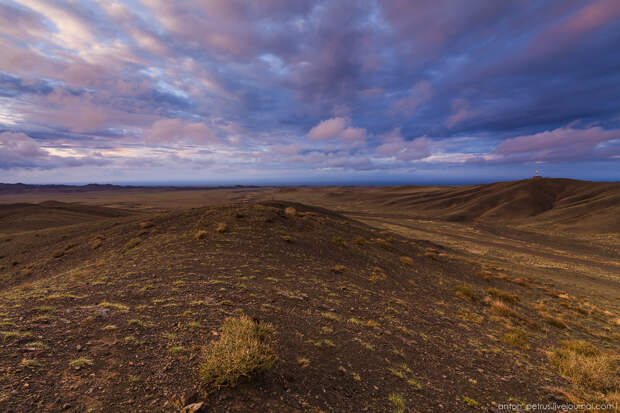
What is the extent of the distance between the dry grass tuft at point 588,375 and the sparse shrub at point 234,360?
7887mm

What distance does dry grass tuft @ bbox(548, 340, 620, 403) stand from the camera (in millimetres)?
5906

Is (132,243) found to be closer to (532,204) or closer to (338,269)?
(338,269)

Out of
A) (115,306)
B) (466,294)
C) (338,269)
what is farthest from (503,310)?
(115,306)

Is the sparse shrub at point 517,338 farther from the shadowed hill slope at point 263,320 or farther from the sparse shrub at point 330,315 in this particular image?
the sparse shrub at point 330,315

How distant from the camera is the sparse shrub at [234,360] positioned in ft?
13.7

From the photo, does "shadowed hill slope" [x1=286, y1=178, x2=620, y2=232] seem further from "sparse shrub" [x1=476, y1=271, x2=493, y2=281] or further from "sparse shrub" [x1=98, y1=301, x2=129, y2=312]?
"sparse shrub" [x1=98, y1=301, x2=129, y2=312]

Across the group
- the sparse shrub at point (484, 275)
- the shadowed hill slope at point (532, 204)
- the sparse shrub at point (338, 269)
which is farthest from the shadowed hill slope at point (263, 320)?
the shadowed hill slope at point (532, 204)

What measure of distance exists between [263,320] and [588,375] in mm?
A: 9450

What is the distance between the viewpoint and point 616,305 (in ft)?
50.0

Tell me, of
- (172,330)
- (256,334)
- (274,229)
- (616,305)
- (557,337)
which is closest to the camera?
(256,334)

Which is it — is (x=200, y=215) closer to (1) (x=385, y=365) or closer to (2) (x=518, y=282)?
(1) (x=385, y=365)

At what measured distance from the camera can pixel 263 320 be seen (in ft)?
22.2

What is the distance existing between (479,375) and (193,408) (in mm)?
7286

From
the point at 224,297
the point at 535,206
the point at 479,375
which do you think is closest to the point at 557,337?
the point at 479,375
